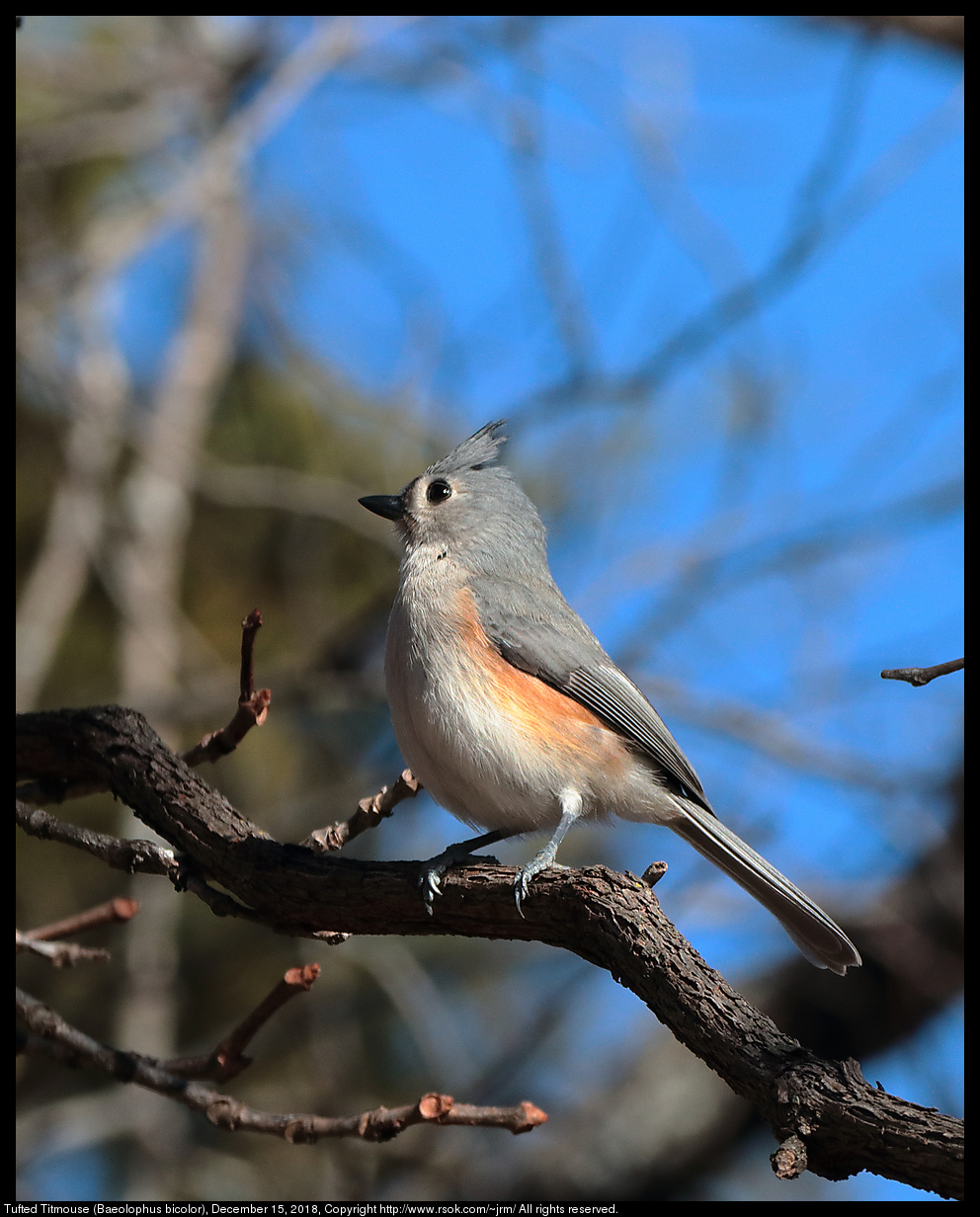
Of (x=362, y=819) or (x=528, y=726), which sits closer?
(x=362, y=819)

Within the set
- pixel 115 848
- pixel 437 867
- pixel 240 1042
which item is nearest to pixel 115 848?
pixel 115 848

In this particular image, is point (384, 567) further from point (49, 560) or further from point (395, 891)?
point (395, 891)

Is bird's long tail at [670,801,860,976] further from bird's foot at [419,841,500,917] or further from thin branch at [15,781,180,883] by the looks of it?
thin branch at [15,781,180,883]

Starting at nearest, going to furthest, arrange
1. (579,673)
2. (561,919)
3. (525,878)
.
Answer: (561,919)
(525,878)
(579,673)

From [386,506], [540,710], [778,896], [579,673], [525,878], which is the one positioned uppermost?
[386,506]

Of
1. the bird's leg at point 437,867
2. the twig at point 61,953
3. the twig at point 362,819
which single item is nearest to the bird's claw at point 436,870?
the bird's leg at point 437,867

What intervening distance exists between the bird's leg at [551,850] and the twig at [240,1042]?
473 millimetres

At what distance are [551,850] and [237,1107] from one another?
86cm

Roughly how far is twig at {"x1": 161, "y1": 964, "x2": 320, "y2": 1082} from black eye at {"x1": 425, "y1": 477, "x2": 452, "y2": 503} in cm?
161

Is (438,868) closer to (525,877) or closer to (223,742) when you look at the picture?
(525,877)

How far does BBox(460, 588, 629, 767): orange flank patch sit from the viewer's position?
2.89 m

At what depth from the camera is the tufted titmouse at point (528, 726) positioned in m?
2.83

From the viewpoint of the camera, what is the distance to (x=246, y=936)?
529 centimetres

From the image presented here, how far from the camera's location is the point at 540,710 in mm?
2930
